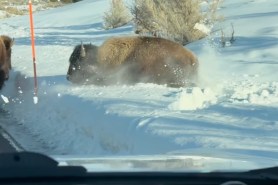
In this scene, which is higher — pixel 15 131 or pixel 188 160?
pixel 188 160

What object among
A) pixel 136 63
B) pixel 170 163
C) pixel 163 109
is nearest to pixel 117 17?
pixel 136 63

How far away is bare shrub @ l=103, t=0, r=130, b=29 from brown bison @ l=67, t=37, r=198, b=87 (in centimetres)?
1886

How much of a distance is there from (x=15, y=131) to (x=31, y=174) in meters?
9.61

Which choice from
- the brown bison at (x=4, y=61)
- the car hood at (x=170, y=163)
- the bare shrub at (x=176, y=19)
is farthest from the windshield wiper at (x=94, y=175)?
the bare shrub at (x=176, y=19)

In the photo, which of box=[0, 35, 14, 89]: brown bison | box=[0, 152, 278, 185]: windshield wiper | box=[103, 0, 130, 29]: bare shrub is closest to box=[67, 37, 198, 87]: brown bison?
box=[0, 35, 14, 89]: brown bison

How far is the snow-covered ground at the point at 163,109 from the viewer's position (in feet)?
31.1

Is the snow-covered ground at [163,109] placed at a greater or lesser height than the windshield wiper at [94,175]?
lesser

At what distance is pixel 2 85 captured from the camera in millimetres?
16188

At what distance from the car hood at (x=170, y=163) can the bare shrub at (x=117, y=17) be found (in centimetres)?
2980

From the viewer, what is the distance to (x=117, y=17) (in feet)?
114

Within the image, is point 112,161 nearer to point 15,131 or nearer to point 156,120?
point 156,120


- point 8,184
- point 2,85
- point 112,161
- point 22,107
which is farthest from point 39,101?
point 8,184

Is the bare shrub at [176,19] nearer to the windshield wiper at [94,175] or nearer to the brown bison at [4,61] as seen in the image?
the brown bison at [4,61]

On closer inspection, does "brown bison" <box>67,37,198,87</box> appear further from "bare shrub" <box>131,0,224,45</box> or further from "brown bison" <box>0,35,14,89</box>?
"bare shrub" <box>131,0,224,45</box>
